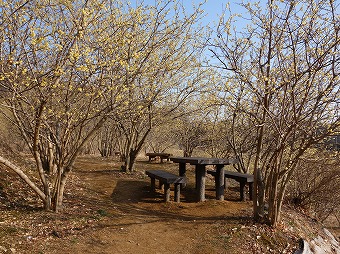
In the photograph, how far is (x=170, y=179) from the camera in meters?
6.70

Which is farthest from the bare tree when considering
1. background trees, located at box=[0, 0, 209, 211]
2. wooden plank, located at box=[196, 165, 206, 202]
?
wooden plank, located at box=[196, 165, 206, 202]

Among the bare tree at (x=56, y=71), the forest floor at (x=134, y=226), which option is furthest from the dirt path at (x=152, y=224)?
the bare tree at (x=56, y=71)

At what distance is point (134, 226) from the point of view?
214 inches

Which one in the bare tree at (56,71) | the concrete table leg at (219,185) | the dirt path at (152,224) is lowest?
the dirt path at (152,224)

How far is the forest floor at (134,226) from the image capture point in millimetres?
4512

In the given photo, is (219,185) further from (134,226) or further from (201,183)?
(134,226)

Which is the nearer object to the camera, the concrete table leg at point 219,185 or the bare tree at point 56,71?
the bare tree at point 56,71

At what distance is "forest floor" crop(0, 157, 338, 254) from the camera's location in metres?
4.51

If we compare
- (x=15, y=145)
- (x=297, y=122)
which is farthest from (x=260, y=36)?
(x=15, y=145)

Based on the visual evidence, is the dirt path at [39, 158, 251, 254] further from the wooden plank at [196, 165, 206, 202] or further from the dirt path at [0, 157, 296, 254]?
the wooden plank at [196, 165, 206, 202]

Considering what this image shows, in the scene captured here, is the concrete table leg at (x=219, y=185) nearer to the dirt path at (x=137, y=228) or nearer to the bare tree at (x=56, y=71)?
the dirt path at (x=137, y=228)

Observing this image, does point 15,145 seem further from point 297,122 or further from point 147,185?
point 297,122

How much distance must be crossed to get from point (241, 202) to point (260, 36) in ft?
12.7

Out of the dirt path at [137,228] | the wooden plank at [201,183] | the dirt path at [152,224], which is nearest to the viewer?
the dirt path at [137,228]
